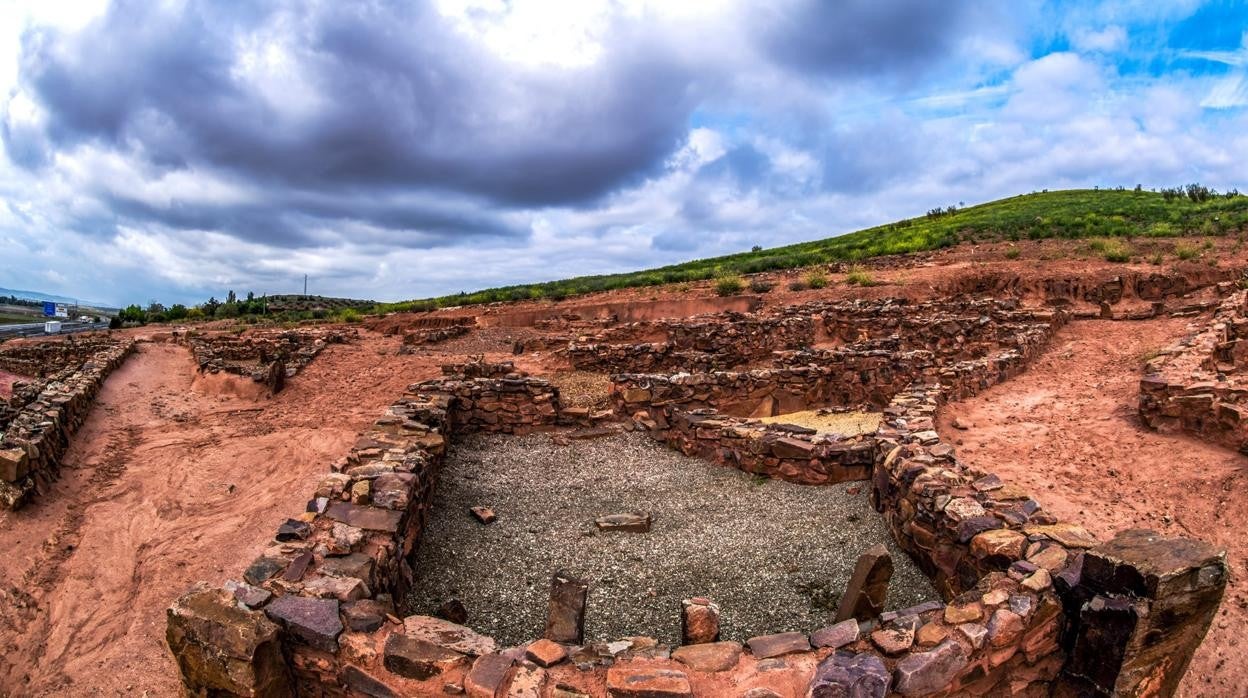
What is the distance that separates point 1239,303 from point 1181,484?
429 inches

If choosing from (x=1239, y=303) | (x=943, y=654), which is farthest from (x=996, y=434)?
(x=1239, y=303)

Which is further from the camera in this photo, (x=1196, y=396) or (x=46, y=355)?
(x=46, y=355)

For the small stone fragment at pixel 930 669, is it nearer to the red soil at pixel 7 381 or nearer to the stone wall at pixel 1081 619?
the stone wall at pixel 1081 619

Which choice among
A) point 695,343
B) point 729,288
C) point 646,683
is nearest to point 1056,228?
point 729,288

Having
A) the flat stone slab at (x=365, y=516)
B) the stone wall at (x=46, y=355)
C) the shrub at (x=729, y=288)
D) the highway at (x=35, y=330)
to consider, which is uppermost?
the shrub at (x=729, y=288)

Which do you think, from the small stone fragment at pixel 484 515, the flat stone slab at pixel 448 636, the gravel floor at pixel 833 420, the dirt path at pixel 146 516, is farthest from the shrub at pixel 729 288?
the flat stone slab at pixel 448 636

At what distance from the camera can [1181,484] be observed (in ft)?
22.2

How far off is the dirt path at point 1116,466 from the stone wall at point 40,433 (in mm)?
11685

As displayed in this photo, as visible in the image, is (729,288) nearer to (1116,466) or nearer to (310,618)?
(1116,466)

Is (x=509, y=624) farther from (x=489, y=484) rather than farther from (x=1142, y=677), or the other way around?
(x=1142, y=677)

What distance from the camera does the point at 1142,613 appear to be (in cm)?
354

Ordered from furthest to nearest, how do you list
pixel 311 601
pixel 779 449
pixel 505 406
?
pixel 505 406, pixel 779 449, pixel 311 601

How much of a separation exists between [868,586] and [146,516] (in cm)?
822

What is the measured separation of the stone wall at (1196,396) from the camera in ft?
24.1
